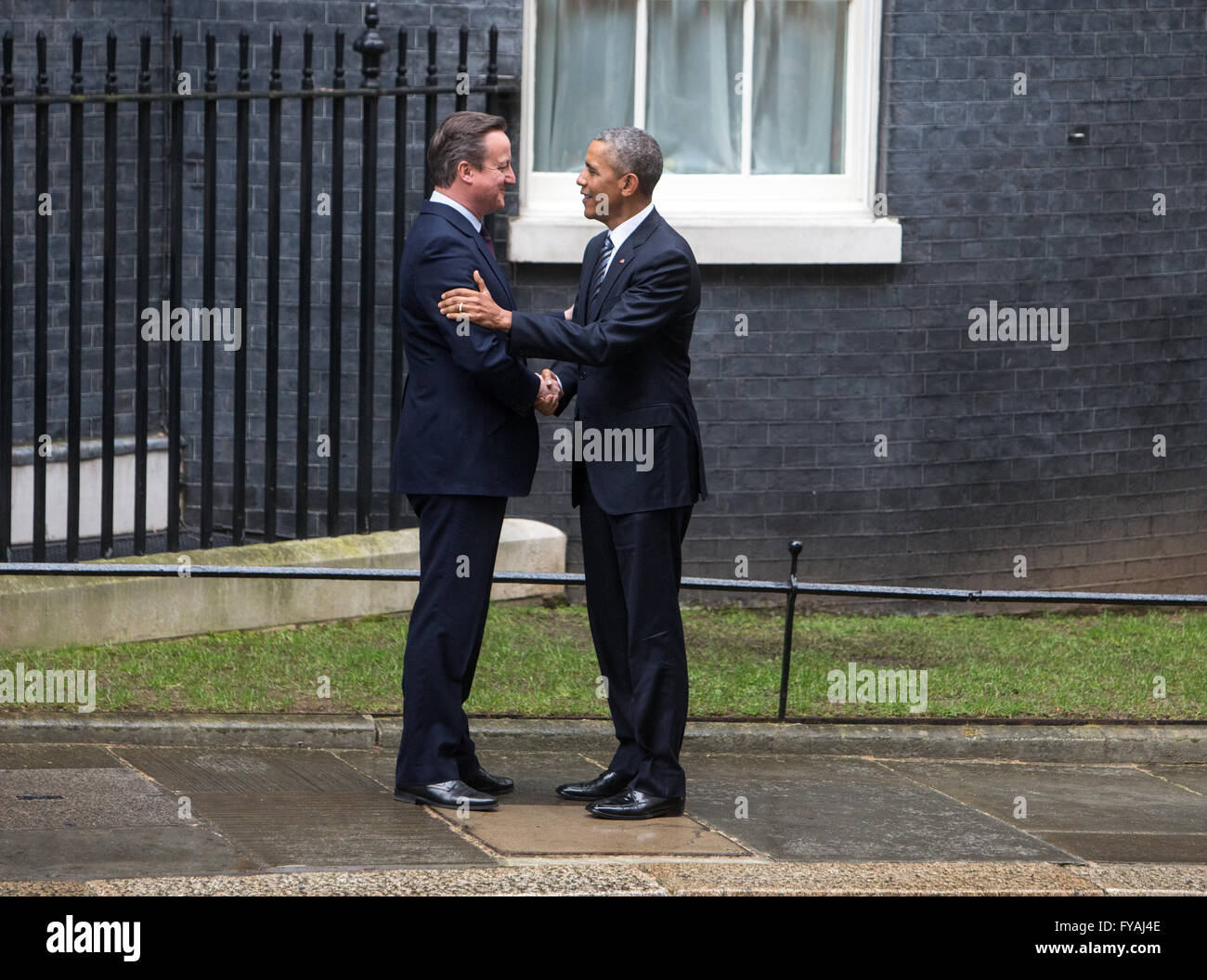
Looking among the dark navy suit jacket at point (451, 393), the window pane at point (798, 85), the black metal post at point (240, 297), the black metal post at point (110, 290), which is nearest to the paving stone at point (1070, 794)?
the dark navy suit jacket at point (451, 393)

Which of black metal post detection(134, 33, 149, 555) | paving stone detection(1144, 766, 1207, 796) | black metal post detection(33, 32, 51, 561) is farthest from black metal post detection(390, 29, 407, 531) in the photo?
paving stone detection(1144, 766, 1207, 796)

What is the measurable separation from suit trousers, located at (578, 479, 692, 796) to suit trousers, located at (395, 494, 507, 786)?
38 cm

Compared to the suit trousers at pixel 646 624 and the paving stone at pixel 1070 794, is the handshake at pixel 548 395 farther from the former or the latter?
the paving stone at pixel 1070 794

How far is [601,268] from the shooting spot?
19.3ft

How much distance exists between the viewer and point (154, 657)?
759cm

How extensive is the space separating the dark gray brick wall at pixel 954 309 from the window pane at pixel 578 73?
315mm

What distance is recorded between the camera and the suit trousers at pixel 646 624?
5742mm

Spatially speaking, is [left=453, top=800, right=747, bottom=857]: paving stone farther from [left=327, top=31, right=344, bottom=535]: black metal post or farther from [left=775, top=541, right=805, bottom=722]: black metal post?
[left=327, top=31, right=344, bottom=535]: black metal post

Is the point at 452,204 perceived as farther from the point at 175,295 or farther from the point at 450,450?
the point at 175,295

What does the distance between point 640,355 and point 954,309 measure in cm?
401

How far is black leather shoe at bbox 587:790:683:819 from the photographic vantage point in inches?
227

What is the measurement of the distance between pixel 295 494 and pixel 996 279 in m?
3.74

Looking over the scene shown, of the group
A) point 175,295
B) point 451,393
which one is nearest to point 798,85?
point 175,295

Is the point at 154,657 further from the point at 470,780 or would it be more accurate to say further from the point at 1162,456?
the point at 1162,456
